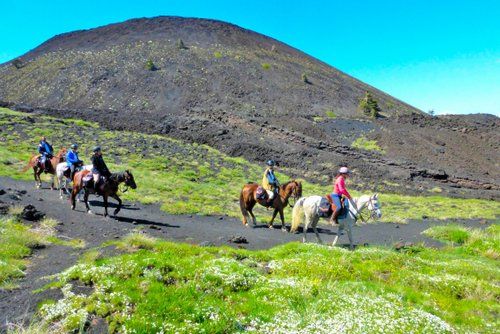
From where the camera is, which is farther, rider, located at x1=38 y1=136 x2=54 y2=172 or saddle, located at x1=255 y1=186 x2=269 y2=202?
rider, located at x1=38 y1=136 x2=54 y2=172

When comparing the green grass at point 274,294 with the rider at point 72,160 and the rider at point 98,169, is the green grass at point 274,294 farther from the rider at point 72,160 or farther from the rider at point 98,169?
the rider at point 72,160

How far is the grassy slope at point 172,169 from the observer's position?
26547 mm

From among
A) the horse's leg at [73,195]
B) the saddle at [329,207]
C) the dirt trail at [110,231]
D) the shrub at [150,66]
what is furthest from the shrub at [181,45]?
the saddle at [329,207]

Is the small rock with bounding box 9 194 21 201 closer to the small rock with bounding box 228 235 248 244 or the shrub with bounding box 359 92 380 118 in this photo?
the small rock with bounding box 228 235 248 244

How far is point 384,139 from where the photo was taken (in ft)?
183

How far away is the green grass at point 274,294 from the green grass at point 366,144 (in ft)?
138

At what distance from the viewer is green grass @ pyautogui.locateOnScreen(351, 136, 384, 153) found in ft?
176

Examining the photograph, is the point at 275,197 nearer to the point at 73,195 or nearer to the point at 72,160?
the point at 73,195

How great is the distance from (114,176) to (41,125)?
30687 mm

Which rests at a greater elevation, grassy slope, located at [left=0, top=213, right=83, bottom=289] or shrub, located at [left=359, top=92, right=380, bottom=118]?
shrub, located at [left=359, top=92, right=380, bottom=118]

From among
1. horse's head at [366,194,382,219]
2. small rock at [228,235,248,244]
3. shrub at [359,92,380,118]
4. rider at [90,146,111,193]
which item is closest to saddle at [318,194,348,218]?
horse's head at [366,194,382,219]

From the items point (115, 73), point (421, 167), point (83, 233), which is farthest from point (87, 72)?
point (83, 233)

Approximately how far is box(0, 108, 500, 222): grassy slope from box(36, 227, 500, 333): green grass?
12.5 meters

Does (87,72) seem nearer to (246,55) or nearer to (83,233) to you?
(246,55)
